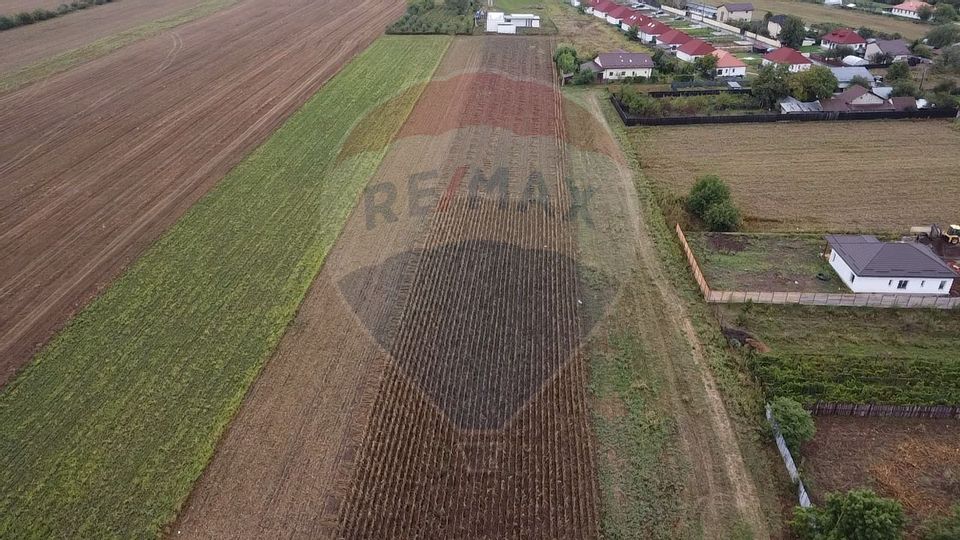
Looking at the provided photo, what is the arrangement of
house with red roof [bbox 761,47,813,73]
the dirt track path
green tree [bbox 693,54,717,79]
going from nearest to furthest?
the dirt track path < green tree [bbox 693,54,717,79] < house with red roof [bbox 761,47,813,73]

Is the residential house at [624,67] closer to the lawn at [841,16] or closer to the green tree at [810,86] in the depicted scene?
the green tree at [810,86]

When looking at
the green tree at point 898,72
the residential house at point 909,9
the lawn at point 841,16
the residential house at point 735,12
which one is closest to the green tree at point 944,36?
the lawn at point 841,16

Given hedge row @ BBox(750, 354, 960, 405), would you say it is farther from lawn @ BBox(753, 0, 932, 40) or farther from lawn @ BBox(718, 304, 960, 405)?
lawn @ BBox(753, 0, 932, 40)

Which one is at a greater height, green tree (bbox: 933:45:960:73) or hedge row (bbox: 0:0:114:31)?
hedge row (bbox: 0:0:114:31)

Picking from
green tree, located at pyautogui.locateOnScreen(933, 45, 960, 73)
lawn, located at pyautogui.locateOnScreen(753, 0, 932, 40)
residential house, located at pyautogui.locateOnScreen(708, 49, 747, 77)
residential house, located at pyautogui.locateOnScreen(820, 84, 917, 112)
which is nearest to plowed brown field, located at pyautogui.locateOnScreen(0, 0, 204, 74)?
residential house, located at pyautogui.locateOnScreen(708, 49, 747, 77)

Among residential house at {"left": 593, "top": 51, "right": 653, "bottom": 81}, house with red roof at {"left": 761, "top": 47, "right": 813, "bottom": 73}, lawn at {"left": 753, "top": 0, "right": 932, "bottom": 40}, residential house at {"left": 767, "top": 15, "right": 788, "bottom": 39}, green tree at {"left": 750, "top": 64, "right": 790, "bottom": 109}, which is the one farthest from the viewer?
lawn at {"left": 753, "top": 0, "right": 932, "bottom": 40}
